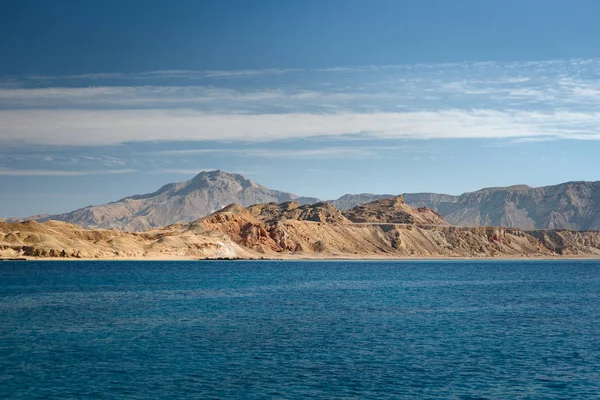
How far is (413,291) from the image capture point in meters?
95.9

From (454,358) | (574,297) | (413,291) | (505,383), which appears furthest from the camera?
(413,291)

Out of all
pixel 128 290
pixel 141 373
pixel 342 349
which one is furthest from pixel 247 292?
pixel 141 373

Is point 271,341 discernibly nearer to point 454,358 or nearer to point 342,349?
point 342,349

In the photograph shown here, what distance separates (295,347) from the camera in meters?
44.7

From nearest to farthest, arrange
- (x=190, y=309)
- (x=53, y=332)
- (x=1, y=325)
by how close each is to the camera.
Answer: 1. (x=53, y=332)
2. (x=1, y=325)
3. (x=190, y=309)

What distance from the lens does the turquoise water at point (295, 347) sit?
34031 mm

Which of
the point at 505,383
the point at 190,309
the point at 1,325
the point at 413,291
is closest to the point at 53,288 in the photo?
the point at 190,309

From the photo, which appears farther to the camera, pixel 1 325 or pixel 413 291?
pixel 413 291

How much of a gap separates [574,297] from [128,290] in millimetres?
59512

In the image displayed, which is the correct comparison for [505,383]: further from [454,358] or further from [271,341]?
[271,341]

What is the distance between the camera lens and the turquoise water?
3403 centimetres

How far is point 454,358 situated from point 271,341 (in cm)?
1289

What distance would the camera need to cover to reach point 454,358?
41.6 meters

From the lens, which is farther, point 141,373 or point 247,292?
point 247,292
